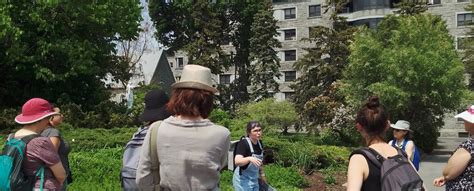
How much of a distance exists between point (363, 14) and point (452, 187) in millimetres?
50613

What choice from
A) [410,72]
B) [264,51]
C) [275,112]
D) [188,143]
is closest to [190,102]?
[188,143]

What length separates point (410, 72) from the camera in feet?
74.8

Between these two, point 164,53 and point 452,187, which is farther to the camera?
point 164,53

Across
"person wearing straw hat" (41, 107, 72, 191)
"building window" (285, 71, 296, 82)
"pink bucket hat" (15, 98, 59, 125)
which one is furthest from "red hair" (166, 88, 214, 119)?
"building window" (285, 71, 296, 82)

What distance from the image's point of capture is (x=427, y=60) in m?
22.8

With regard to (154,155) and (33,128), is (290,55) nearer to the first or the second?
(33,128)

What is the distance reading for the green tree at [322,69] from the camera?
109 feet

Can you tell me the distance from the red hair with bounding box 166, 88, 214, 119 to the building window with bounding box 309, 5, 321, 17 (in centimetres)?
5694

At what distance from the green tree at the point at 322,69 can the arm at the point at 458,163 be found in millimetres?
27716

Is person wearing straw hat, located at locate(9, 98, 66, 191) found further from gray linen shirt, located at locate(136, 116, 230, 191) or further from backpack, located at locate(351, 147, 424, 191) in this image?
backpack, located at locate(351, 147, 424, 191)

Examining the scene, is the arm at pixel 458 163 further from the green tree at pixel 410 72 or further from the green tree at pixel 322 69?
the green tree at pixel 322 69

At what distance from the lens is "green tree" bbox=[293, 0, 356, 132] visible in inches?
1310

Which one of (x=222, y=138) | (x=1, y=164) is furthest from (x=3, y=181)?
(x=222, y=138)

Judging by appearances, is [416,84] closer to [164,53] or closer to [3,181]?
[3,181]
